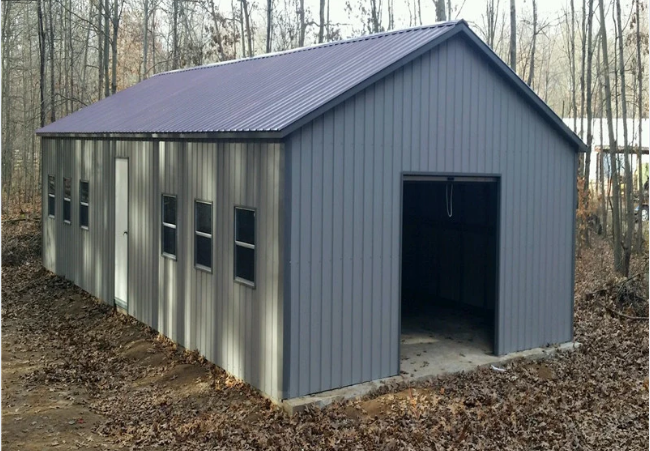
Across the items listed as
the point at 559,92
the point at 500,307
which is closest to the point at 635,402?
the point at 500,307

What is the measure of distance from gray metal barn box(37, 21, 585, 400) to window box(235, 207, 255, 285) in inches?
1.1

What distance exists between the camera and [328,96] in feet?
30.0

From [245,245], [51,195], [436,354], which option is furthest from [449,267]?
[51,195]

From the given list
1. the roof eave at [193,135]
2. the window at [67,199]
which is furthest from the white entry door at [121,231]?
the window at [67,199]

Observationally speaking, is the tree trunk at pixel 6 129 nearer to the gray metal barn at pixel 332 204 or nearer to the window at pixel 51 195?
the window at pixel 51 195

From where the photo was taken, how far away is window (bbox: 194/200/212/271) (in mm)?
10703

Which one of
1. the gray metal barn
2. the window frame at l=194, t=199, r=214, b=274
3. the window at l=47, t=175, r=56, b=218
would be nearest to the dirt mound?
the window at l=47, t=175, r=56, b=218

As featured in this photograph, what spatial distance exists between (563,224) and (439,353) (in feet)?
10.4

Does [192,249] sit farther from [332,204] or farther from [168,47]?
[168,47]

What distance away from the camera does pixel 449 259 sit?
1474 centimetres

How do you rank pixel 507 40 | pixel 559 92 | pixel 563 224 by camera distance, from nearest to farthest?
pixel 563 224, pixel 507 40, pixel 559 92

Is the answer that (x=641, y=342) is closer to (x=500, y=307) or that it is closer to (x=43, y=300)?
(x=500, y=307)

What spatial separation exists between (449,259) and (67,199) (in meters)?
9.28

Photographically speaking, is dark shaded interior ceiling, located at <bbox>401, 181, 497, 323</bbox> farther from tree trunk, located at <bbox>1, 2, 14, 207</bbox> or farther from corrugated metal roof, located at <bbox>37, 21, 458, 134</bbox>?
tree trunk, located at <bbox>1, 2, 14, 207</bbox>
